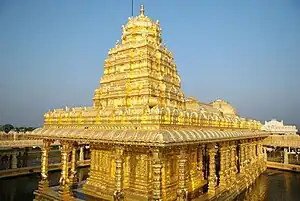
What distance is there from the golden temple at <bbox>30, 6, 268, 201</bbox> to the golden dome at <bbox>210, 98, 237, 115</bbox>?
15.1 m

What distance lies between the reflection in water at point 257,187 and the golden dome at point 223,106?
1040cm

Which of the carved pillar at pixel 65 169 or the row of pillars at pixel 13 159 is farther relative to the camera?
the row of pillars at pixel 13 159

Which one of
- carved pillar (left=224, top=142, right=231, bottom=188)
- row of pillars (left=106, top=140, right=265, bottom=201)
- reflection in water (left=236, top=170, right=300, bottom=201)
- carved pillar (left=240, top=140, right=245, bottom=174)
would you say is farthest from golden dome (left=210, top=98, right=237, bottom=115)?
carved pillar (left=224, top=142, right=231, bottom=188)

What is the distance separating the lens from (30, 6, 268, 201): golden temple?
12.2 meters

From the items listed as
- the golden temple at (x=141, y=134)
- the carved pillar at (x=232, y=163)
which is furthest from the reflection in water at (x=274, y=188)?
the carved pillar at (x=232, y=163)

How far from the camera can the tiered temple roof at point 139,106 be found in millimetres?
12312

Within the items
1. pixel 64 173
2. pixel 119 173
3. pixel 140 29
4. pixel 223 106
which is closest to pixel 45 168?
pixel 64 173

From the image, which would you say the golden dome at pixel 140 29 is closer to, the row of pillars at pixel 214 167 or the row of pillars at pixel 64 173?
the row of pillars at pixel 64 173

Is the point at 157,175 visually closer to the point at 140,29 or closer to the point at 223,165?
the point at 223,165

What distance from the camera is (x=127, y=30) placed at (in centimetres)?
1948

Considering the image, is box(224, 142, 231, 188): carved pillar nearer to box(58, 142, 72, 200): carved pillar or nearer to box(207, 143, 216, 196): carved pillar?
box(207, 143, 216, 196): carved pillar

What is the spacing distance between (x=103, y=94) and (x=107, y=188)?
610 centimetres

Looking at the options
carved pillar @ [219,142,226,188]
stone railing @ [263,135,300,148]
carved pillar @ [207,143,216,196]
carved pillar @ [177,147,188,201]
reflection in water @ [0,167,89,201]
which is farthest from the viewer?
stone railing @ [263,135,300,148]

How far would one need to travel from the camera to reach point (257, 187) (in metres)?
21.9
